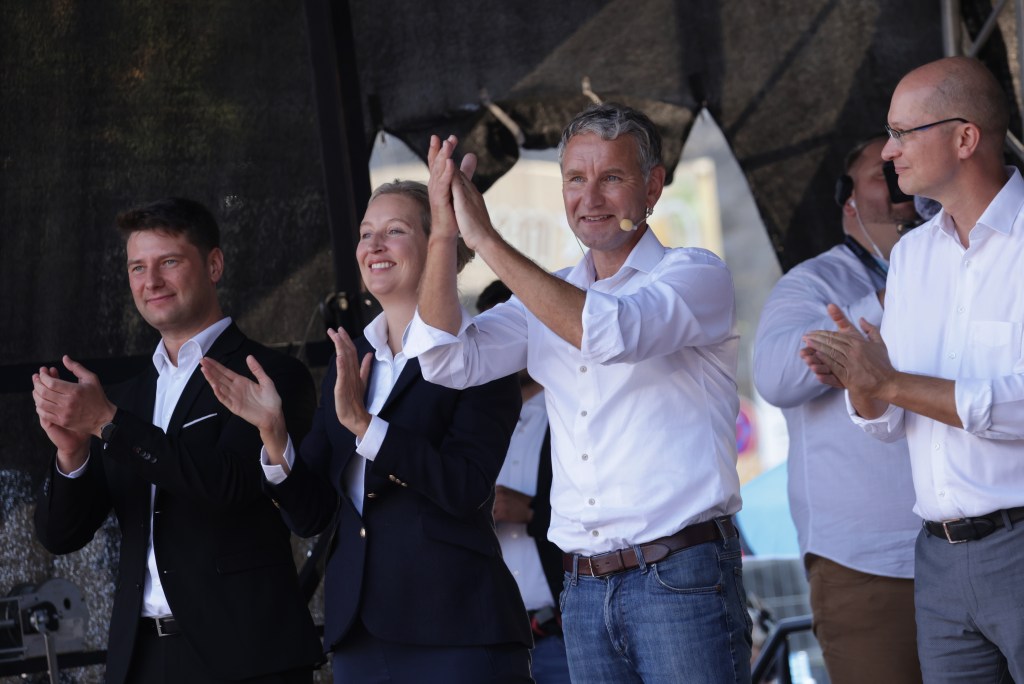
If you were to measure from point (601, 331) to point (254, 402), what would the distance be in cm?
99

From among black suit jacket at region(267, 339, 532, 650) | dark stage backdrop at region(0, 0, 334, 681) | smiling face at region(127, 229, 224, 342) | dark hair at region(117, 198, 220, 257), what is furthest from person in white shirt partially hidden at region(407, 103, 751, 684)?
dark stage backdrop at region(0, 0, 334, 681)

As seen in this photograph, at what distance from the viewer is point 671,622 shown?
2191 millimetres

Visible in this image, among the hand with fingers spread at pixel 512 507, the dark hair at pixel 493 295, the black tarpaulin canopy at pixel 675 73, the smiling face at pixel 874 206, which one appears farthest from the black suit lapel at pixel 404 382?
the black tarpaulin canopy at pixel 675 73

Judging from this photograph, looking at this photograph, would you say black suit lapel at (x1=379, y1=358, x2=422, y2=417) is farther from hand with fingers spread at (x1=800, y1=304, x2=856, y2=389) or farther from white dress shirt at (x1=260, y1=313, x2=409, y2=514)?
hand with fingers spread at (x1=800, y1=304, x2=856, y2=389)

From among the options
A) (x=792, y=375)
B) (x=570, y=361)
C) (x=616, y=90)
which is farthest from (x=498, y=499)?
(x=616, y=90)

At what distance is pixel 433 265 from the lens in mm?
2449

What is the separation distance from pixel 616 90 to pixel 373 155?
0.94 m

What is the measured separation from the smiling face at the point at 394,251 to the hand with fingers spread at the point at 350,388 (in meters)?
0.18

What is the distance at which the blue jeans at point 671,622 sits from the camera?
2.18 meters

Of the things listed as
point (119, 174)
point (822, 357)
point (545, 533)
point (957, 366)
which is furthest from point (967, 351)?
point (119, 174)

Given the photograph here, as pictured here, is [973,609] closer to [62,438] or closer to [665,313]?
[665,313]

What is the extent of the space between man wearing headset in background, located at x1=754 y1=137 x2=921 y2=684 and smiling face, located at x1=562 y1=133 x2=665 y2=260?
83 centimetres

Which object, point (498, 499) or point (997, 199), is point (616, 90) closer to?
point (498, 499)

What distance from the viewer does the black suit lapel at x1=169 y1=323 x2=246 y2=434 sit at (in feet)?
9.68
